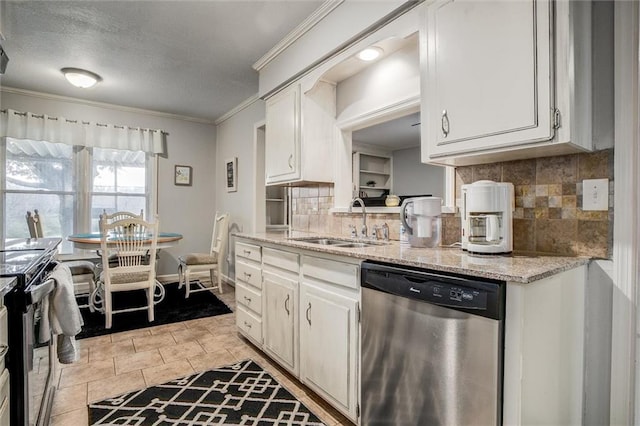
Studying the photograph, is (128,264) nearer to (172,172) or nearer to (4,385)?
(172,172)

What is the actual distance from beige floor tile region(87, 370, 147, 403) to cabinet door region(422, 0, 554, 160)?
2.26 metres

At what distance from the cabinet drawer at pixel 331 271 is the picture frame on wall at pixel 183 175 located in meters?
3.77

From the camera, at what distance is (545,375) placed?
111 cm

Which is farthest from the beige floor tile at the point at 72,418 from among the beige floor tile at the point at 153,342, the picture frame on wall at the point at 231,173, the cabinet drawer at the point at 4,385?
the picture frame on wall at the point at 231,173

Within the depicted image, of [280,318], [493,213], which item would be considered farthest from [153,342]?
[493,213]

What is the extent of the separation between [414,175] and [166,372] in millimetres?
2148

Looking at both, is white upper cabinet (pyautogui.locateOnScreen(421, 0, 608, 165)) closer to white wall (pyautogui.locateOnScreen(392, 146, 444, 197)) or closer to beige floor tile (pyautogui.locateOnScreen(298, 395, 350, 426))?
white wall (pyautogui.locateOnScreen(392, 146, 444, 197))

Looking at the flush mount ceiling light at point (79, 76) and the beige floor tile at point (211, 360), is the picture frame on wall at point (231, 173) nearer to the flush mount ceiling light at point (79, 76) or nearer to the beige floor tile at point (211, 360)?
the flush mount ceiling light at point (79, 76)

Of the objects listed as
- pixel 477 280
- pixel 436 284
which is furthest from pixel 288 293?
pixel 477 280

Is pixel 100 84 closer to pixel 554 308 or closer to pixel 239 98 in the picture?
pixel 239 98

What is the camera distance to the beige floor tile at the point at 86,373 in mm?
2111

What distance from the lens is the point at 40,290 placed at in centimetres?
117

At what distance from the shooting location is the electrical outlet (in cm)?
130

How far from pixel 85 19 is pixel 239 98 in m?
1.89
